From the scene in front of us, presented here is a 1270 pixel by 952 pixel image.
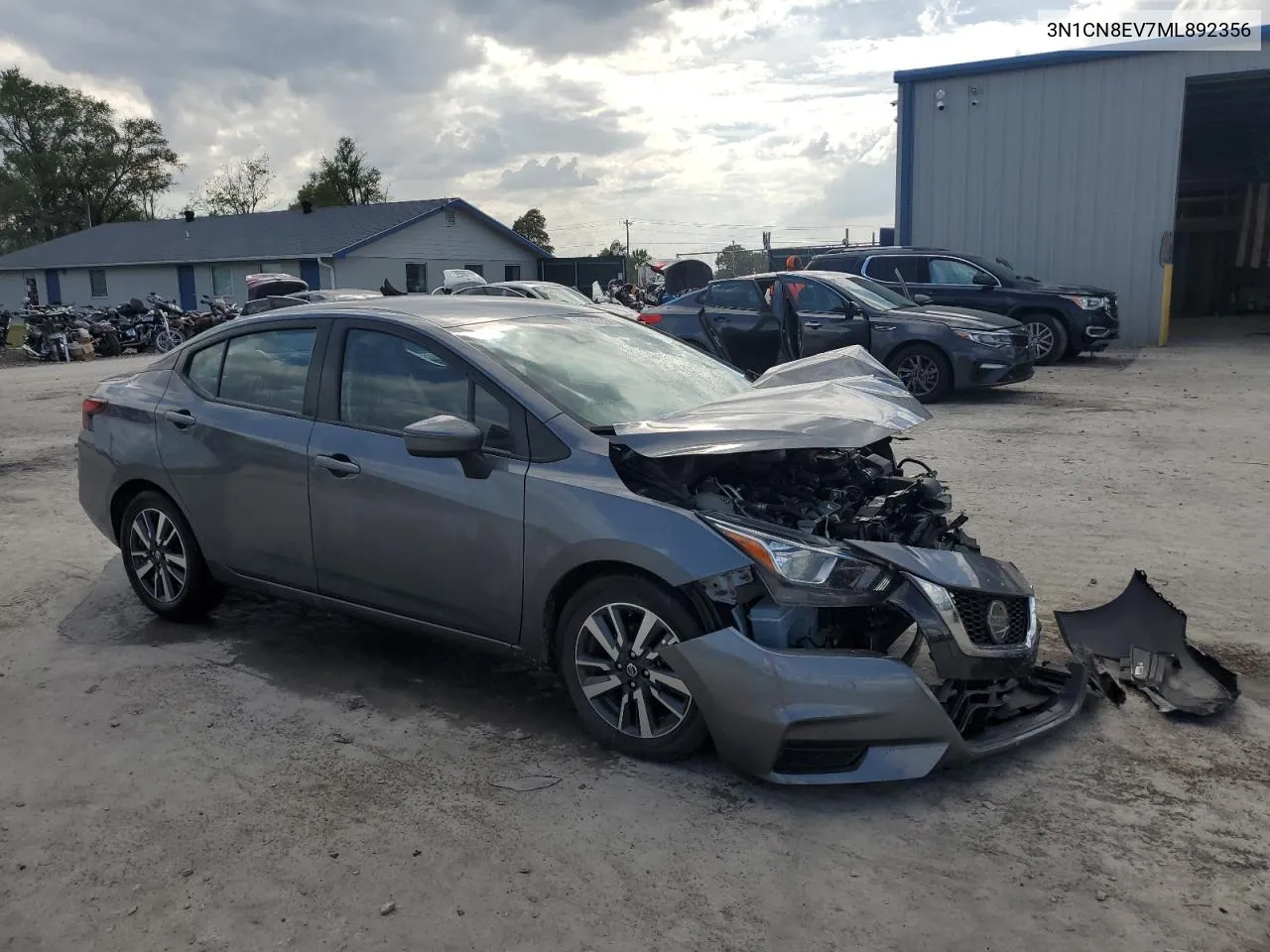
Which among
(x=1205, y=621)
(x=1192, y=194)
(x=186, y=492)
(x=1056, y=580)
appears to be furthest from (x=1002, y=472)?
(x=1192, y=194)

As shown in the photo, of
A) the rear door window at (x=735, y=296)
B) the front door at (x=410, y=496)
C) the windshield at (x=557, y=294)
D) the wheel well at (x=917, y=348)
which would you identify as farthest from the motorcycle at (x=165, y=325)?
the front door at (x=410, y=496)

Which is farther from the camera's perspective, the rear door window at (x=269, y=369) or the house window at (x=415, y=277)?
the house window at (x=415, y=277)

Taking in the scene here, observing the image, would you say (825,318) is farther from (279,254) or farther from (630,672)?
(279,254)

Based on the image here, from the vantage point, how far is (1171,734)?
3.80 meters

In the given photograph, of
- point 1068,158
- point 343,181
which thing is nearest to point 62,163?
point 343,181

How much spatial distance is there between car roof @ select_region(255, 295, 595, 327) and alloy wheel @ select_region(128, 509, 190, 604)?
120 centimetres

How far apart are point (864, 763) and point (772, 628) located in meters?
0.51

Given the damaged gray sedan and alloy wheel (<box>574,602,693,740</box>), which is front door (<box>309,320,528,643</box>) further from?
alloy wheel (<box>574,602,693,740</box>)

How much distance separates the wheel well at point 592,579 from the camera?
3.44 meters

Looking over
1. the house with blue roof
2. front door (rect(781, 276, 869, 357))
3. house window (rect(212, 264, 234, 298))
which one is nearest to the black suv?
front door (rect(781, 276, 869, 357))

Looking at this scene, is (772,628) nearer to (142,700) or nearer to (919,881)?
(919,881)

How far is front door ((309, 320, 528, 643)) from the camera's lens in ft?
12.8

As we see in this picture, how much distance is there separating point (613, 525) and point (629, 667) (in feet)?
1.69

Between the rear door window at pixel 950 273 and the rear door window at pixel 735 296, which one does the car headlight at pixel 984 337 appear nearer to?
the rear door window at pixel 735 296
